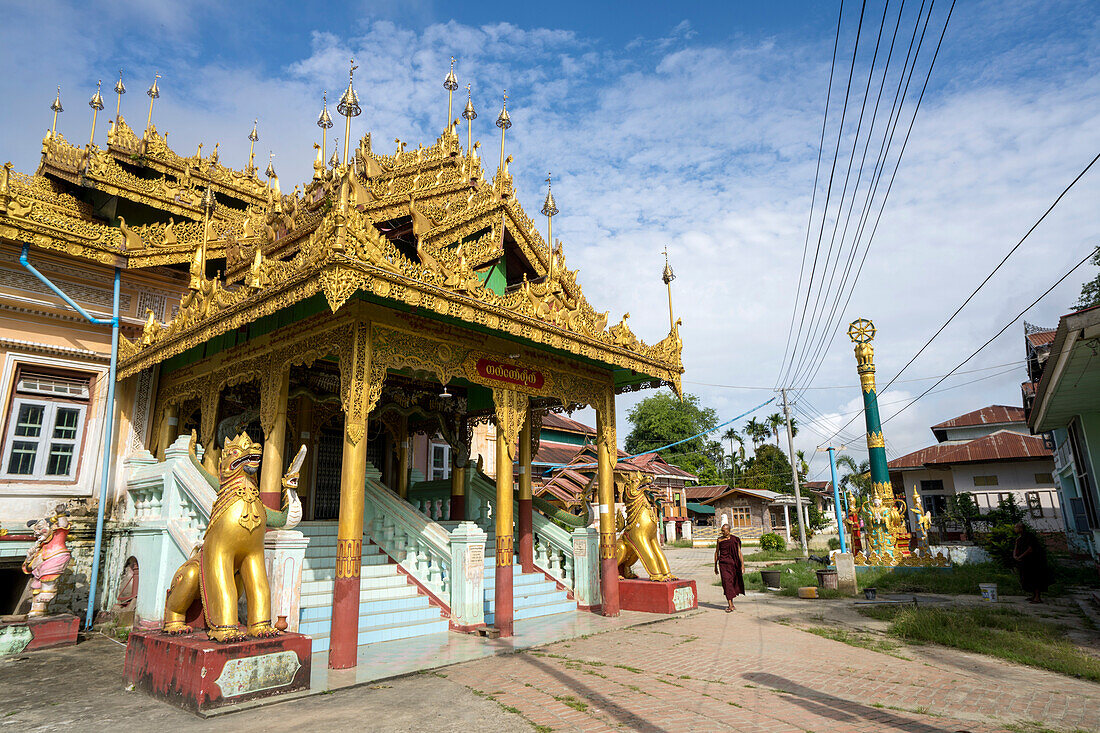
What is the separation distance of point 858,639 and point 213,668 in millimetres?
7644

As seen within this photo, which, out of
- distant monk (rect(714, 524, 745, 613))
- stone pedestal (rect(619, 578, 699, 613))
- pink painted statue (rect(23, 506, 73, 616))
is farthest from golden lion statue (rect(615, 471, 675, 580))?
pink painted statue (rect(23, 506, 73, 616))

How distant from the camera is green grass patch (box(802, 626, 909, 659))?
7.50 m

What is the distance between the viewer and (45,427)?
34.3 feet

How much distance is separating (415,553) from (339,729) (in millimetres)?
5139

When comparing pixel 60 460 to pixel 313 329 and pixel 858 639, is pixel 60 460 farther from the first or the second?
pixel 858 639

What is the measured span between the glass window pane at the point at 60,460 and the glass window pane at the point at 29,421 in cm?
37

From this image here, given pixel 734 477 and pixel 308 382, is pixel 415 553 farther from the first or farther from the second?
pixel 734 477

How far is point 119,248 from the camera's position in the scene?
10.9 m

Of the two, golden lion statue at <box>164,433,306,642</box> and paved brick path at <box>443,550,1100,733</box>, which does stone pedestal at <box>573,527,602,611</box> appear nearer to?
paved brick path at <box>443,550,1100,733</box>

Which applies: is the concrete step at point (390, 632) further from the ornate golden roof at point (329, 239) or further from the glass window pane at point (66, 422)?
the glass window pane at point (66, 422)

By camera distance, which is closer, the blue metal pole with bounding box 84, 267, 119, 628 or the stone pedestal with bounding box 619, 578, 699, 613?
the blue metal pole with bounding box 84, 267, 119, 628

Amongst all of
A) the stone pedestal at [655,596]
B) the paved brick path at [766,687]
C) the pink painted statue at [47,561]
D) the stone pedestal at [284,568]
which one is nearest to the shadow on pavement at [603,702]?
the paved brick path at [766,687]

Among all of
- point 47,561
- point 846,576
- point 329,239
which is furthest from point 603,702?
point 846,576

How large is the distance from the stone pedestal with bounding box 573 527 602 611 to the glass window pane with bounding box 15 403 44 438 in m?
9.48
